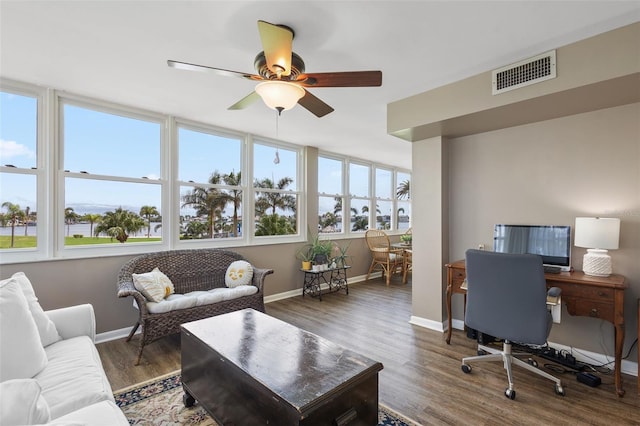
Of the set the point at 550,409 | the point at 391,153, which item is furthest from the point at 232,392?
the point at 391,153

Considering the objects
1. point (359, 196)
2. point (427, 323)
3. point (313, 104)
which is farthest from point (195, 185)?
point (359, 196)

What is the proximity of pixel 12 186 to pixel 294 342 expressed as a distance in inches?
121

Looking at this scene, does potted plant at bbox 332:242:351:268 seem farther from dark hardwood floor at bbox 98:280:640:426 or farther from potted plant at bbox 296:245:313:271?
dark hardwood floor at bbox 98:280:640:426

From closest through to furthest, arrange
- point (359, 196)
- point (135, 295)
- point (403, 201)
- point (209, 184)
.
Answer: point (135, 295)
point (209, 184)
point (359, 196)
point (403, 201)

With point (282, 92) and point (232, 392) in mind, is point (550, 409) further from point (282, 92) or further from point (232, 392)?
point (282, 92)

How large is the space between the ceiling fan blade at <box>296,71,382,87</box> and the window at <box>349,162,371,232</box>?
433cm

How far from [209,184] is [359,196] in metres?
3.28

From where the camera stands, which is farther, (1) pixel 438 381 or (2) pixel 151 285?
(2) pixel 151 285

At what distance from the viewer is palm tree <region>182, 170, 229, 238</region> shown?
4.08 meters

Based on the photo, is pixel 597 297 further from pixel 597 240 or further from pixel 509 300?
pixel 509 300

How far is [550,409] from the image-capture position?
2.07 m

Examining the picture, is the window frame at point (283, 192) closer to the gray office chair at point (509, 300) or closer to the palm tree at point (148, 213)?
the palm tree at point (148, 213)

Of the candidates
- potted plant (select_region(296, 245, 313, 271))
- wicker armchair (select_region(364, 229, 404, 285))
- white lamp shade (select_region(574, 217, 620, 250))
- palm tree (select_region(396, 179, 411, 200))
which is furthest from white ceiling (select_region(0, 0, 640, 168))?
palm tree (select_region(396, 179, 411, 200))

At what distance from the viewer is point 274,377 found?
148cm
